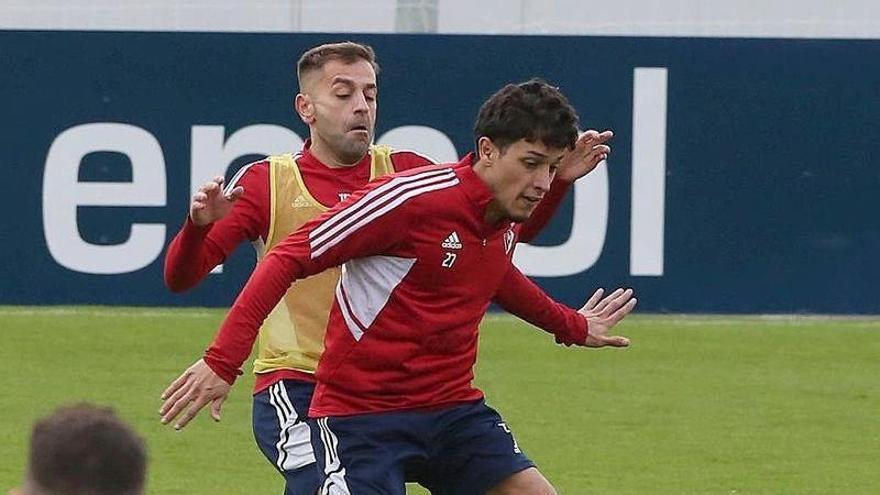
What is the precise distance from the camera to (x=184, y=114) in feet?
48.4

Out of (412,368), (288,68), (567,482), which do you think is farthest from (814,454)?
(288,68)

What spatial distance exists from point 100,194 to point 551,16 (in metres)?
3.53

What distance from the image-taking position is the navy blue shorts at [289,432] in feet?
20.8

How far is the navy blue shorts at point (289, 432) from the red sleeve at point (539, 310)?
680mm

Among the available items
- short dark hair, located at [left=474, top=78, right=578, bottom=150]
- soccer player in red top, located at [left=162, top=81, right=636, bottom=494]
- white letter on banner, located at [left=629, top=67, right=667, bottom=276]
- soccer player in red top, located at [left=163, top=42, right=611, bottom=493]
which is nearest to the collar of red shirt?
soccer player in red top, located at [left=162, top=81, right=636, bottom=494]

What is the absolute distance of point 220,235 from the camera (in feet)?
21.9

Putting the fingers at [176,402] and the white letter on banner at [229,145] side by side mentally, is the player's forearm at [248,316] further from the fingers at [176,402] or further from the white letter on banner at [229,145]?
the white letter on banner at [229,145]

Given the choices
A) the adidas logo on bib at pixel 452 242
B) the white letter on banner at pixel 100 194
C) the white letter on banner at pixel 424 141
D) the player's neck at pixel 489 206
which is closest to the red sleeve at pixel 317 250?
the adidas logo on bib at pixel 452 242

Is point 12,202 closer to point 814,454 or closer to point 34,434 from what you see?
point 814,454

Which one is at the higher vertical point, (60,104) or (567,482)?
(60,104)

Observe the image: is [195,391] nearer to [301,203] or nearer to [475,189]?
[475,189]

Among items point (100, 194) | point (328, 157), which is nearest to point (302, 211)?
point (328, 157)

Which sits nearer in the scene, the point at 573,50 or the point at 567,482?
the point at 567,482

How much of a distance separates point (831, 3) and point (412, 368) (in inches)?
392
